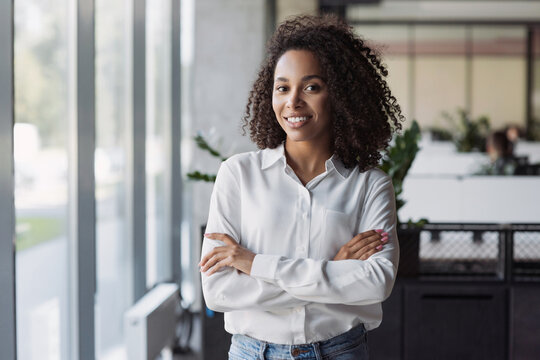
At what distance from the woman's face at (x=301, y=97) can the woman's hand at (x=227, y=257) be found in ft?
0.92

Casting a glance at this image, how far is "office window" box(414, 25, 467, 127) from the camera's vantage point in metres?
12.9

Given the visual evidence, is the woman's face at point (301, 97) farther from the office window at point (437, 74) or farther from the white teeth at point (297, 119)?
the office window at point (437, 74)

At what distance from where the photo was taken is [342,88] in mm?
1505

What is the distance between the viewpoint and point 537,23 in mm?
11594

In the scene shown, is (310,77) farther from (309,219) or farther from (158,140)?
(158,140)

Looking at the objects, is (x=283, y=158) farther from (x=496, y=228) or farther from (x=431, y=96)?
(x=431, y=96)

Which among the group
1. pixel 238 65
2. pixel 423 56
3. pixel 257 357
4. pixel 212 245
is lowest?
pixel 257 357

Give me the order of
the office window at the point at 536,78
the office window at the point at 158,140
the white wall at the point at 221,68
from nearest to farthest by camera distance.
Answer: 1. the office window at the point at 158,140
2. the white wall at the point at 221,68
3. the office window at the point at 536,78

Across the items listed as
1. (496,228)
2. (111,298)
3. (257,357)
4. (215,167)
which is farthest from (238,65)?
(257,357)

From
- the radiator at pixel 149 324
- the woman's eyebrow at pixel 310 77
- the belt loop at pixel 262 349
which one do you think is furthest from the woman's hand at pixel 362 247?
the radiator at pixel 149 324

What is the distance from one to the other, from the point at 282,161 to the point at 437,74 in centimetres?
1213

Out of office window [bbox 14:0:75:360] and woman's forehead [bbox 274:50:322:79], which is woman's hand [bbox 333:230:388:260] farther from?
office window [bbox 14:0:75:360]

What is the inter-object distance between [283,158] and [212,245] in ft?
0.86

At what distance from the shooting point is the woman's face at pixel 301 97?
1.48 metres
